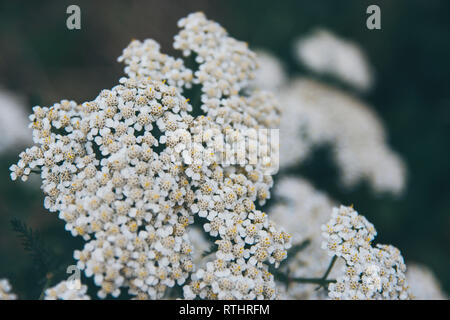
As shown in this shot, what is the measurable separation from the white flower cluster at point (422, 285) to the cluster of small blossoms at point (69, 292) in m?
2.13

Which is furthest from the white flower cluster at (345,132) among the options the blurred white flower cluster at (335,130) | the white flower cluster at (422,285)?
the white flower cluster at (422,285)

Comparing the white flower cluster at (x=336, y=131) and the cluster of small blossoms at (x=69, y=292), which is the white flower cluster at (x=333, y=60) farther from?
the cluster of small blossoms at (x=69, y=292)

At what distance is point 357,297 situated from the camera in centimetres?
175

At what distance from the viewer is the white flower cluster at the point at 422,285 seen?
2.65 m

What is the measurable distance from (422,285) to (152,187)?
2152mm

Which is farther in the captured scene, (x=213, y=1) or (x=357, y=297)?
(x=213, y=1)

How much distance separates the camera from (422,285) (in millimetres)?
2736

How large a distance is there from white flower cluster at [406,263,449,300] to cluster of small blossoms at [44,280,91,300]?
7.00 ft

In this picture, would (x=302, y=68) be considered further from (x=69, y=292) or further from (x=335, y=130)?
(x=69, y=292)

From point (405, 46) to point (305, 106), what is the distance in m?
1.70

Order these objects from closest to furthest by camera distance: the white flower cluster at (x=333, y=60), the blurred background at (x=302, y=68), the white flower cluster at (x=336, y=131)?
1. the white flower cluster at (x=336, y=131)
2. the blurred background at (x=302, y=68)
3. the white flower cluster at (x=333, y=60)

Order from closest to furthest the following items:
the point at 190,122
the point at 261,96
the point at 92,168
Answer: the point at 92,168
the point at 190,122
the point at 261,96
